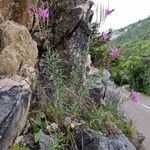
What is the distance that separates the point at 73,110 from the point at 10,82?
141cm

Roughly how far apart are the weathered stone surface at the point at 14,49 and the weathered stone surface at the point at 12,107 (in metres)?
0.20

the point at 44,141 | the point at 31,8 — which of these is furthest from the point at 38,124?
the point at 31,8

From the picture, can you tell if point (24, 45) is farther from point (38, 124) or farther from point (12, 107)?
point (12, 107)

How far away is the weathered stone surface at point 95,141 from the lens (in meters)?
6.77

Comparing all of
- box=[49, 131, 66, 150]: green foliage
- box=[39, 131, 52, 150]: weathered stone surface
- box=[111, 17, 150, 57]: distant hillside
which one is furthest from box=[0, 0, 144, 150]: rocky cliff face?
box=[111, 17, 150, 57]: distant hillside

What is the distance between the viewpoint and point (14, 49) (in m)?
6.65

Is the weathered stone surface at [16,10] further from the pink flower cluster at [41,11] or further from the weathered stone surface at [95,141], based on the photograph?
the weathered stone surface at [95,141]

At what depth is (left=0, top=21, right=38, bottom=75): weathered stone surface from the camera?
6.32m

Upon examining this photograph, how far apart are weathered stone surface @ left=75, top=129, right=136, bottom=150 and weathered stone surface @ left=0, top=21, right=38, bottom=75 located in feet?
3.67

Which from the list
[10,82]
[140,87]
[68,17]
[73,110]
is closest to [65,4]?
[68,17]

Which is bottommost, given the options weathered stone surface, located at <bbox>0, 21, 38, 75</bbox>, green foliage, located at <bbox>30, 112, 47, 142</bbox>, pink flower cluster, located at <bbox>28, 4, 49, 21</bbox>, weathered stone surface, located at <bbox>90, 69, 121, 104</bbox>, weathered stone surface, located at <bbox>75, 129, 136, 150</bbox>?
weathered stone surface, located at <bbox>75, 129, 136, 150</bbox>

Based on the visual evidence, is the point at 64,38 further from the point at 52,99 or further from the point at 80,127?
the point at 80,127

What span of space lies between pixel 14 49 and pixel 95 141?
1.54 m

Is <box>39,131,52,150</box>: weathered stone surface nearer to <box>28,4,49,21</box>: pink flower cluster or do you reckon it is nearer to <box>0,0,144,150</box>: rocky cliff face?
<box>0,0,144,150</box>: rocky cliff face
